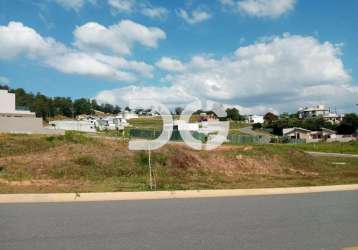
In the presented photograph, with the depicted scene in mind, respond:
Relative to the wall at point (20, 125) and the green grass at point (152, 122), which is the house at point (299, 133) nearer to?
the wall at point (20, 125)

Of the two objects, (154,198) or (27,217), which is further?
(154,198)

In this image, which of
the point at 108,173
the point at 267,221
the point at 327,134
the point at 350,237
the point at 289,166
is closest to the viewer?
the point at 350,237

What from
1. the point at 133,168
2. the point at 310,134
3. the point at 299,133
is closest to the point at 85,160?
the point at 133,168

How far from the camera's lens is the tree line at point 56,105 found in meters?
106

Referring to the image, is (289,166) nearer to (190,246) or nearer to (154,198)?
(154,198)

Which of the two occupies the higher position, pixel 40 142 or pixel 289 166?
pixel 40 142

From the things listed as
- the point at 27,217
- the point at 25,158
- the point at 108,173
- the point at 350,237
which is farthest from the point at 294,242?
the point at 25,158

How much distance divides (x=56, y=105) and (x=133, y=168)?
106 meters

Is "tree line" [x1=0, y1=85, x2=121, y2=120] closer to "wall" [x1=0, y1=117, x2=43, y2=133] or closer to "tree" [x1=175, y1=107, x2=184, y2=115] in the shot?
"wall" [x1=0, y1=117, x2=43, y2=133]

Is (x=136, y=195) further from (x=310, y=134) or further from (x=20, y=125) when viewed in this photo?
(x=310, y=134)

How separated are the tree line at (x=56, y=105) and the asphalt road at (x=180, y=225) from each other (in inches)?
3832

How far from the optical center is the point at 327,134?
9556cm

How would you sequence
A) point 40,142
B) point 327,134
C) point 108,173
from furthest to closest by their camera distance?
point 327,134, point 40,142, point 108,173

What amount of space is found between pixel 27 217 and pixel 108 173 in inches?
379
